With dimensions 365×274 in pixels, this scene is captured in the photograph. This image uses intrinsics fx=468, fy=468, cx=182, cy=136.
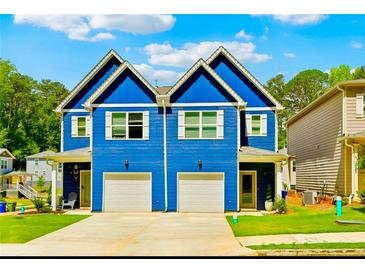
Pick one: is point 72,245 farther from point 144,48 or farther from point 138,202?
point 144,48

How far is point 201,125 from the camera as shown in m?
22.3

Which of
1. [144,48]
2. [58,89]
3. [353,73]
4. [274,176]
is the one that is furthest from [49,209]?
[353,73]

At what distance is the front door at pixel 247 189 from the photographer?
2366cm

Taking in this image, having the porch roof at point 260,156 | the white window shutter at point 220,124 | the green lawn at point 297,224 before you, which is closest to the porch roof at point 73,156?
the white window shutter at point 220,124

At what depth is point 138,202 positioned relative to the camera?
22516 millimetres

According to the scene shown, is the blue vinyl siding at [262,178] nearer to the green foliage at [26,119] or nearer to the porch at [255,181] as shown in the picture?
the porch at [255,181]

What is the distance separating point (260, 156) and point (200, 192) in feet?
10.8

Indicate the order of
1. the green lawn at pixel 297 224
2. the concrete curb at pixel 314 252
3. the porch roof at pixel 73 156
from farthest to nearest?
1. the porch roof at pixel 73 156
2. the green lawn at pixel 297 224
3. the concrete curb at pixel 314 252

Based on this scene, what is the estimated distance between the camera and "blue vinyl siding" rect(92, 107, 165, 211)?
2233 cm

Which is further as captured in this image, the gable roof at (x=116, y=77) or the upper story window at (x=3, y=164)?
the upper story window at (x=3, y=164)

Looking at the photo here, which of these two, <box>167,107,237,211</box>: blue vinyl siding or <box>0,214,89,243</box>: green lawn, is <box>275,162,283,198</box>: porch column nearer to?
<box>167,107,237,211</box>: blue vinyl siding

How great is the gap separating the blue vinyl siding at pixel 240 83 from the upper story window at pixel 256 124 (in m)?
0.64

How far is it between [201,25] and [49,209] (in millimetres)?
11222

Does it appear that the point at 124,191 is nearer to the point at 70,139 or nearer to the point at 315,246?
the point at 70,139
